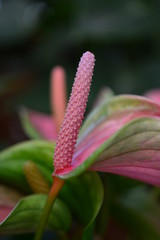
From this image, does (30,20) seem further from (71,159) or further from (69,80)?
(71,159)

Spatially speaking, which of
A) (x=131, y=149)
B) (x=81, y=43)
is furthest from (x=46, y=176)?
(x=81, y=43)

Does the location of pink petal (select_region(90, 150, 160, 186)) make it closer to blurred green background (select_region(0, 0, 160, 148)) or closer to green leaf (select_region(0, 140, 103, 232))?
green leaf (select_region(0, 140, 103, 232))

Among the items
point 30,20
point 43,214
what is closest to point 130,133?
point 43,214

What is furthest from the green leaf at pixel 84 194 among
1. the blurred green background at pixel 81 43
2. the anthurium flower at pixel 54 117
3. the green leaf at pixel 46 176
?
the blurred green background at pixel 81 43

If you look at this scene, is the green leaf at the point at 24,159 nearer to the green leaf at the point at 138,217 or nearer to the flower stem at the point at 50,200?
the flower stem at the point at 50,200

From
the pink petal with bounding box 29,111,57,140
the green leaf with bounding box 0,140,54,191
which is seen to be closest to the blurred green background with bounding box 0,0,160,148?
the pink petal with bounding box 29,111,57,140

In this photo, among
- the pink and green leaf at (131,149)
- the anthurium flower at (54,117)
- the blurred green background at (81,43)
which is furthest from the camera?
the blurred green background at (81,43)
